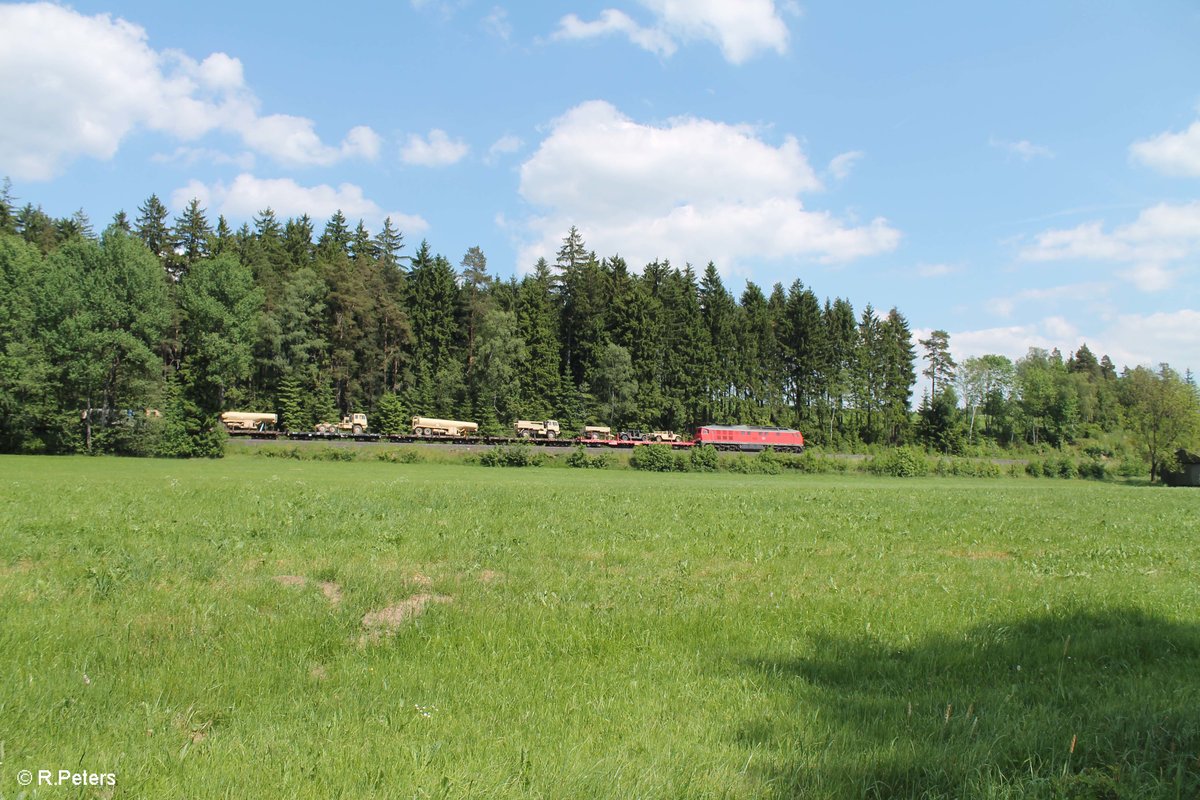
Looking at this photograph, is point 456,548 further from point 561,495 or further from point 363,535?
point 561,495

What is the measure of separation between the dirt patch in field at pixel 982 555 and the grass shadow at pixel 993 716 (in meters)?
4.17

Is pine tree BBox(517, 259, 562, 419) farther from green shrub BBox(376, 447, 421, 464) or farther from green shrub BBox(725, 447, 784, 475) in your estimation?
green shrub BBox(725, 447, 784, 475)

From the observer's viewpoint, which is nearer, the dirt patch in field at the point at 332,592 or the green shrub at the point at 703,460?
the dirt patch in field at the point at 332,592

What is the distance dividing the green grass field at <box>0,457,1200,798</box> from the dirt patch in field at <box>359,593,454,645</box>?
4cm

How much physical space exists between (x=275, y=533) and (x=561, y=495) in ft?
34.5

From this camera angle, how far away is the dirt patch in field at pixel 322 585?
26.8ft

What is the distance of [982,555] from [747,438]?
66.0 metres

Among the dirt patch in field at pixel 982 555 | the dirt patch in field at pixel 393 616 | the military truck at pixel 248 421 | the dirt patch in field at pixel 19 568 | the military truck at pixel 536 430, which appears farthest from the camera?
the military truck at pixel 536 430

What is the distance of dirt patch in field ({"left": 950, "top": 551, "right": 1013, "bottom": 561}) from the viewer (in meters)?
12.3

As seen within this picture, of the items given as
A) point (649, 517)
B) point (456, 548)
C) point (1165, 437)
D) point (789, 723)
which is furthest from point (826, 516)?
point (1165, 437)

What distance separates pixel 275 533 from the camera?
37.0ft

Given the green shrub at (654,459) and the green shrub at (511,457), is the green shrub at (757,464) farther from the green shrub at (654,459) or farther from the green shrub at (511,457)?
the green shrub at (511,457)

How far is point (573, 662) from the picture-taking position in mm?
6508

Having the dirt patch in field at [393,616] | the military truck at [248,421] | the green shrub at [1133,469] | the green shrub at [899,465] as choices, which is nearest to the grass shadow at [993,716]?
the dirt patch in field at [393,616]
